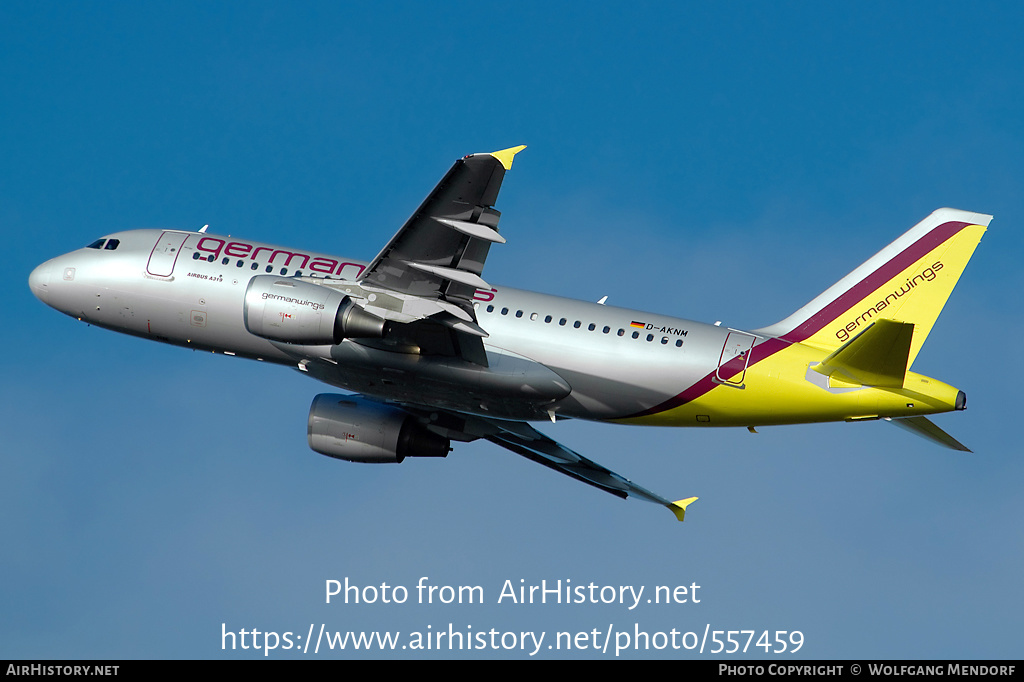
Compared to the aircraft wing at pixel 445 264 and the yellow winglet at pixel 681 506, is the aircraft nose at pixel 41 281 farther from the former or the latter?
the yellow winglet at pixel 681 506

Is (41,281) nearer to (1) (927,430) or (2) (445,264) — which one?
(2) (445,264)

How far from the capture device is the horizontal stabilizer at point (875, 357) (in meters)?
31.3

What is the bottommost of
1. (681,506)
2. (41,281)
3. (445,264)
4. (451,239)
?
(681,506)

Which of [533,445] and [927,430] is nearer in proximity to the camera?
[927,430]

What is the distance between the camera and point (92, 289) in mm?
38281

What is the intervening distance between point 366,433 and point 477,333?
772 centimetres

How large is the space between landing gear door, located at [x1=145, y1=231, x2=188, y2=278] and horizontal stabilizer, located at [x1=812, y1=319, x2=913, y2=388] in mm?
20733

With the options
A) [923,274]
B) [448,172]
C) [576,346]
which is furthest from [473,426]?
[923,274]

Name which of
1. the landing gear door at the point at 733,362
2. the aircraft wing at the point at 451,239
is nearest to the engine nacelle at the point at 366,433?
the aircraft wing at the point at 451,239

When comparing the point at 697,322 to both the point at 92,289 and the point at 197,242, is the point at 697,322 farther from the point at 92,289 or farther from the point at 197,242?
the point at 92,289

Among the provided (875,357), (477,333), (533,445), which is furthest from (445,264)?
(875,357)

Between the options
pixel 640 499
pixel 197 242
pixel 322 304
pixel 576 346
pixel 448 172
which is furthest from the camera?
pixel 640 499

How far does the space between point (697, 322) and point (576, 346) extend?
404 cm

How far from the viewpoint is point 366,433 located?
38.6 m
